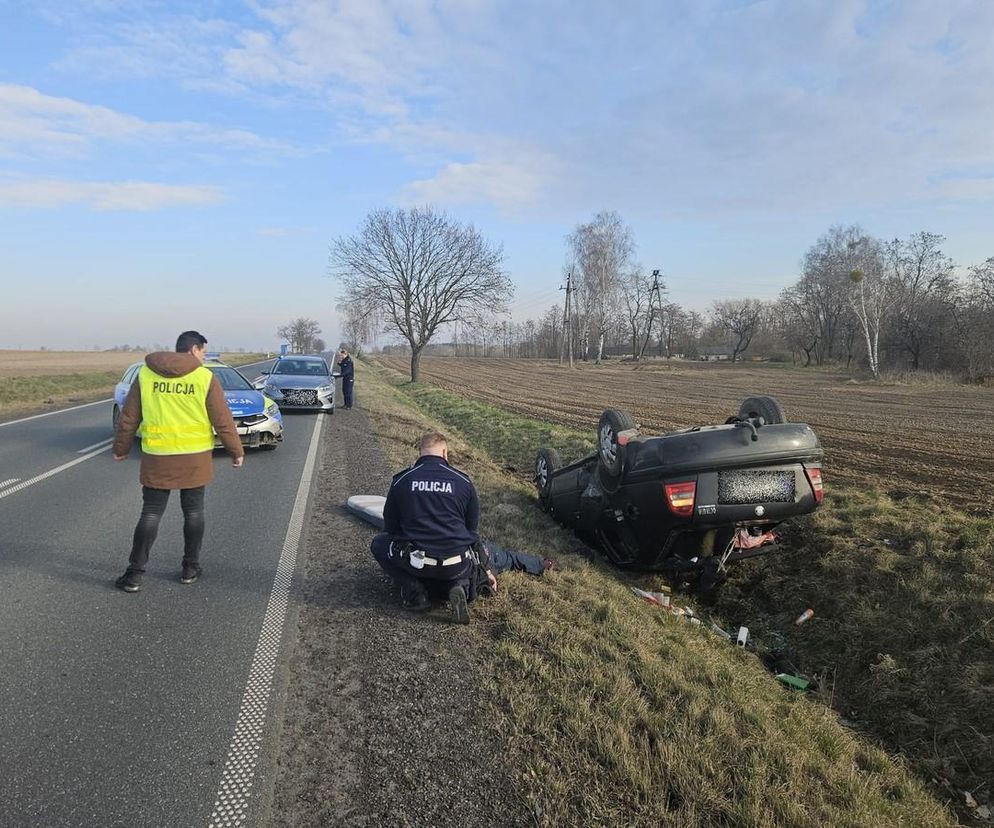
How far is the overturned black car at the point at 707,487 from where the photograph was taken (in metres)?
4.52

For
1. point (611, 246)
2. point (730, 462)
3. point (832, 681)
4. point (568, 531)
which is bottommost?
point (832, 681)

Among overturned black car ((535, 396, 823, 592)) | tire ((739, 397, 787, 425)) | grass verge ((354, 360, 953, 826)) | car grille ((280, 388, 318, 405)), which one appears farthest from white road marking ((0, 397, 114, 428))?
tire ((739, 397, 787, 425))

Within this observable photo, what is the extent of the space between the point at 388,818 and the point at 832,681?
360 centimetres

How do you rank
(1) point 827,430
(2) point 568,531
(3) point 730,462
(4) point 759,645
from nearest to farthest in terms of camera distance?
(3) point 730,462 < (4) point 759,645 < (2) point 568,531 < (1) point 827,430

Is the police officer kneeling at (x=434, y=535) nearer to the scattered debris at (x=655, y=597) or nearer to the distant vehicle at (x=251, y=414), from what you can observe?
the scattered debris at (x=655, y=597)

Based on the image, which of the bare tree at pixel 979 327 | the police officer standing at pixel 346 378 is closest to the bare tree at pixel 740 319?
the bare tree at pixel 979 327

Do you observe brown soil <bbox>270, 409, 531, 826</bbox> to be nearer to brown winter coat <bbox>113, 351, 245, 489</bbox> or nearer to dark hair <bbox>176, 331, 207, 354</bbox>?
brown winter coat <bbox>113, 351, 245, 489</bbox>

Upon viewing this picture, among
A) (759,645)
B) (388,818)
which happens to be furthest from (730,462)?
(388,818)

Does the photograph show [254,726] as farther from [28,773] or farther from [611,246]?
[611,246]

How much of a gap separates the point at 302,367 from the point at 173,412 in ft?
42.6

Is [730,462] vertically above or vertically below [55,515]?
above

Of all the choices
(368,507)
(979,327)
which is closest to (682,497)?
(368,507)

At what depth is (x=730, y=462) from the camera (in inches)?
177

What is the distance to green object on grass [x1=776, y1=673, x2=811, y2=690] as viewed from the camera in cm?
424
